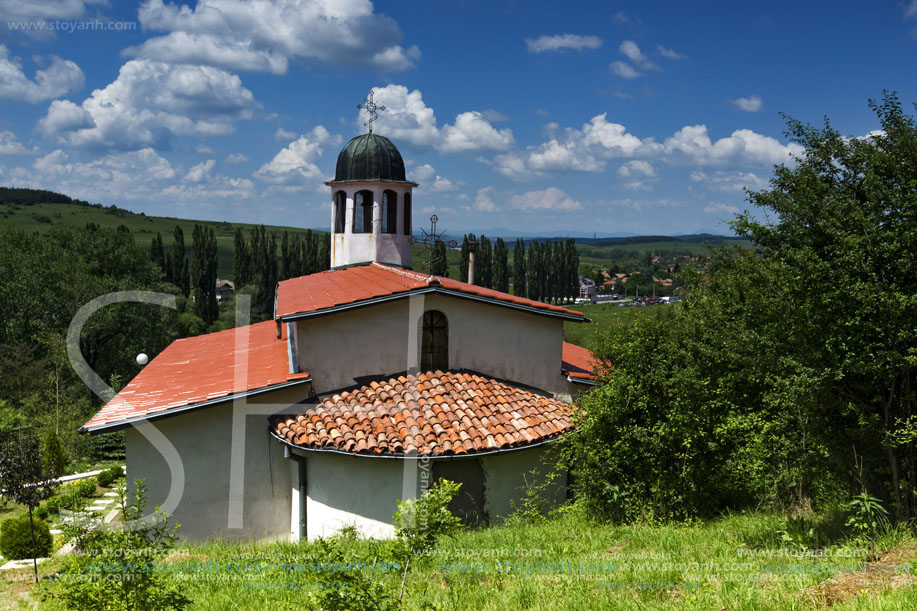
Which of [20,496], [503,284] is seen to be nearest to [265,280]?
[503,284]

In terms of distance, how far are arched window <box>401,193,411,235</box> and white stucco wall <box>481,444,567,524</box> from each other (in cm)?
1118

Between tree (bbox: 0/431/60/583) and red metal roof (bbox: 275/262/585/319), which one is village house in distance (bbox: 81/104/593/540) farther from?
tree (bbox: 0/431/60/583)

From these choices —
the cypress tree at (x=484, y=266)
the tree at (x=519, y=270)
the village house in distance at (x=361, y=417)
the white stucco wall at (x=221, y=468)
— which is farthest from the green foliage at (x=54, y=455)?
the tree at (x=519, y=270)

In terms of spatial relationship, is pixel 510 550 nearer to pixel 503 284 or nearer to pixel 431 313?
pixel 431 313

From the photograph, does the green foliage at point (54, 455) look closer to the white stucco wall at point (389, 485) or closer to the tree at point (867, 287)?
the white stucco wall at point (389, 485)

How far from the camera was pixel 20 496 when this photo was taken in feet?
42.1

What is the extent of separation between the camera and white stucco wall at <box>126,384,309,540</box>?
12914 millimetres

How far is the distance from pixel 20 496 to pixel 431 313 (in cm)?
939

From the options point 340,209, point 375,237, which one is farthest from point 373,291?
point 340,209

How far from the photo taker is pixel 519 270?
340 ft

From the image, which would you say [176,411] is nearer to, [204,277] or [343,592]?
[343,592]

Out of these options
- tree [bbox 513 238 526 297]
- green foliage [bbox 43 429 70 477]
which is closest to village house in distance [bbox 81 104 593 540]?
green foliage [bbox 43 429 70 477]

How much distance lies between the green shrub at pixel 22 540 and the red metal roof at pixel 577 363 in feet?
45.9

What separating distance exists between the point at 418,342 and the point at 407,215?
8643mm
